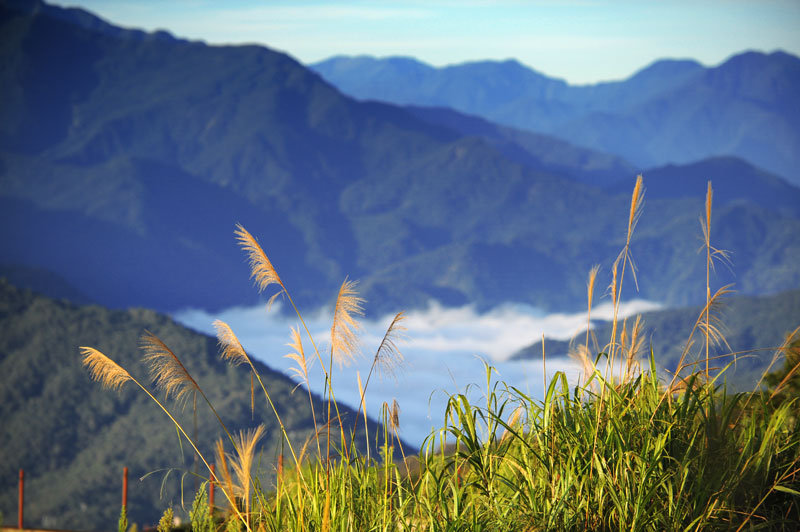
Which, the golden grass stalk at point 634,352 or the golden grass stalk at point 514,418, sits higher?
the golden grass stalk at point 634,352

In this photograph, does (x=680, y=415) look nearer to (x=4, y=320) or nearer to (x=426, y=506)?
(x=426, y=506)

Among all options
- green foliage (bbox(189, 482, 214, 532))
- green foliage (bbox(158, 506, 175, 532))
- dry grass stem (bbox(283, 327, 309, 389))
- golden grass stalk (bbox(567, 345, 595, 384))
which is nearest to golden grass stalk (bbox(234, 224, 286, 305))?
dry grass stem (bbox(283, 327, 309, 389))

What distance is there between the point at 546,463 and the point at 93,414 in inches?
4575

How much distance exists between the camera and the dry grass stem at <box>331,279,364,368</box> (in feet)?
13.2

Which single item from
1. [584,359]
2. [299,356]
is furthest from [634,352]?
[299,356]

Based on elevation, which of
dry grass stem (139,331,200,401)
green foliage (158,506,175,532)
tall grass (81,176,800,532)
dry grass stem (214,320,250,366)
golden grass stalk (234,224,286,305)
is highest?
golden grass stalk (234,224,286,305)

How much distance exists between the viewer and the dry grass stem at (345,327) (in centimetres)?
404

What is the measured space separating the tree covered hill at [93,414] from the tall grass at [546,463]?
95064 millimetres

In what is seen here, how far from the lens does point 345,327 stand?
4145 mm

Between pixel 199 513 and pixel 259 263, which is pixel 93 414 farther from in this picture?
pixel 259 263

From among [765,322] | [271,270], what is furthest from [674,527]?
[765,322]

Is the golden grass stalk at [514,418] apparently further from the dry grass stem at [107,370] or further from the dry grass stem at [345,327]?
the dry grass stem at [107,370]

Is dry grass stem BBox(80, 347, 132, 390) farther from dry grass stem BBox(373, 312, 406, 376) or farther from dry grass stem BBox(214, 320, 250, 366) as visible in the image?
dry grass stem BBox(373, 312, 406, 376)

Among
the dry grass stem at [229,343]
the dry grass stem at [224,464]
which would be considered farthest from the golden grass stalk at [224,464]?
the dry grass stem at [229,343]
